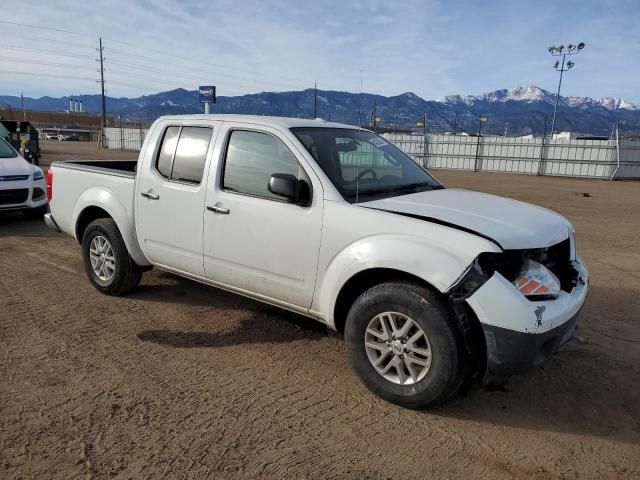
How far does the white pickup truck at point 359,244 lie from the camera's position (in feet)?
9.75

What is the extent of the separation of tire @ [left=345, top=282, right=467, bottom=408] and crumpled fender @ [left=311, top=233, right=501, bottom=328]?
153mm

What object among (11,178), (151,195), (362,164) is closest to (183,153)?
(151,195)

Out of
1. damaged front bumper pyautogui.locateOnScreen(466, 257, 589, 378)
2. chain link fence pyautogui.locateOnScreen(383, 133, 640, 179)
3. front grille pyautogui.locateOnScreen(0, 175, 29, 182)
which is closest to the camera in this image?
damaged front bumper pyautogui.locateOnScreen(466, 257, 589, 378)

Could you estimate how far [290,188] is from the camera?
3.51 meters

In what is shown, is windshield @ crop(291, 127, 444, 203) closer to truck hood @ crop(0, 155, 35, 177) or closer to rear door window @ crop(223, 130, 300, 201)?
rear door window @ crop(223, 130, 300, 201)

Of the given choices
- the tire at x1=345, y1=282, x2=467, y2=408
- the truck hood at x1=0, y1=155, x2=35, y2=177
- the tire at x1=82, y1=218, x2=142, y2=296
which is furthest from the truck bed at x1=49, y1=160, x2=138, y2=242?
the truck hood at x1=0, y1=155, x2=35, y2=177

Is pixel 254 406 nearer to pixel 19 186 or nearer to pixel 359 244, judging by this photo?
pixel 359 244

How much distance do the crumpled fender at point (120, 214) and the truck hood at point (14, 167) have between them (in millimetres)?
4561

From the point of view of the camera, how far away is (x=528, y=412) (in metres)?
3.27

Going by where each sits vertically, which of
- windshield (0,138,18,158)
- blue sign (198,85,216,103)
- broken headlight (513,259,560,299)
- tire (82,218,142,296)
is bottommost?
tire (82,218,142,296)

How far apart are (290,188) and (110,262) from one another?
2603 mm

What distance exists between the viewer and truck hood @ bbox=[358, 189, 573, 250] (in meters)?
3.08

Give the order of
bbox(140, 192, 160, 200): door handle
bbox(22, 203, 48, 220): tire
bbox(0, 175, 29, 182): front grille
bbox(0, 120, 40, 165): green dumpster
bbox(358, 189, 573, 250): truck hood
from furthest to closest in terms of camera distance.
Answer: bbox(0, 120, 40, 165): green dumpster, bbox(22, 203, 48, 220): tire, bbox(0, 175, 29, 182): front grille, bbox(140, 192, 160, 200): door handle, bbox(358, 189, 573, 250): truck hood

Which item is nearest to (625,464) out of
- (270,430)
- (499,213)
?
(499,213)
